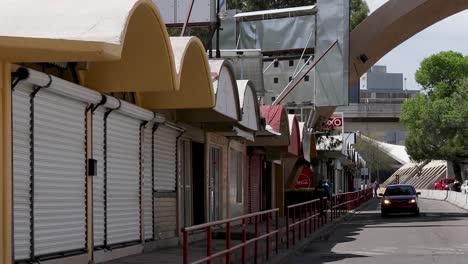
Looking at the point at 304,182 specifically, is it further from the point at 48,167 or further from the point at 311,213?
the point at 48,167

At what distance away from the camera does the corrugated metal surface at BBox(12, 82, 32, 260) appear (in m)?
10.4

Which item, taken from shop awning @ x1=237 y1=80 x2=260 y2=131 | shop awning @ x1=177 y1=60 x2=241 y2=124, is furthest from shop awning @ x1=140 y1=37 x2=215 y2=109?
shop awning @ x1=237 y1=80 x2=260 y2=131

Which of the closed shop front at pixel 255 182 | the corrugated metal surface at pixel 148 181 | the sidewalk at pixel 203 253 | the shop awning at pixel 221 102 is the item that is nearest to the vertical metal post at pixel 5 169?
the sidewalk at pixel 203 253

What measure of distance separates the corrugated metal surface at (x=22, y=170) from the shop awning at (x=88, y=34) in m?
0.76

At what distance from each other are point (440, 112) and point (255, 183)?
48026mm

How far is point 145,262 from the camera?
1405cm

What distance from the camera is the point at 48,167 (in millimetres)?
11445

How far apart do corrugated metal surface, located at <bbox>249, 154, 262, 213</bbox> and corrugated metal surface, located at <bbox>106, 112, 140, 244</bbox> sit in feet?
52.3

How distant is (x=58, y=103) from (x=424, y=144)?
72.5 meters

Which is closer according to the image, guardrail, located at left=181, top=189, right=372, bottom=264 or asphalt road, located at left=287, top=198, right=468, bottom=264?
guardrail, located at left=181, top=189, right=372, bottom=264

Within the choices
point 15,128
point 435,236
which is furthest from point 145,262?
point 435,236

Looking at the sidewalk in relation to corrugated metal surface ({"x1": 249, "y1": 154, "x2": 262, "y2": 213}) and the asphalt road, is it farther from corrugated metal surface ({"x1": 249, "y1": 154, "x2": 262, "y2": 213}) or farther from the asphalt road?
Result: corrugated metal surface ({"x1": 249, "y1": 154, "x2": 262, "y2": 213})

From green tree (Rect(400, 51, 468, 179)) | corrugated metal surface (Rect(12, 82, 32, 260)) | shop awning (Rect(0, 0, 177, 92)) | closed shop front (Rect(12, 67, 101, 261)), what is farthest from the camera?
green tree (Rect(400, 51, 468, 179))

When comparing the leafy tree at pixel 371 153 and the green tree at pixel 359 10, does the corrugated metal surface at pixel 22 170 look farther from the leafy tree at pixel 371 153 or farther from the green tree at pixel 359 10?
the leafy tree at pixel 371 153
